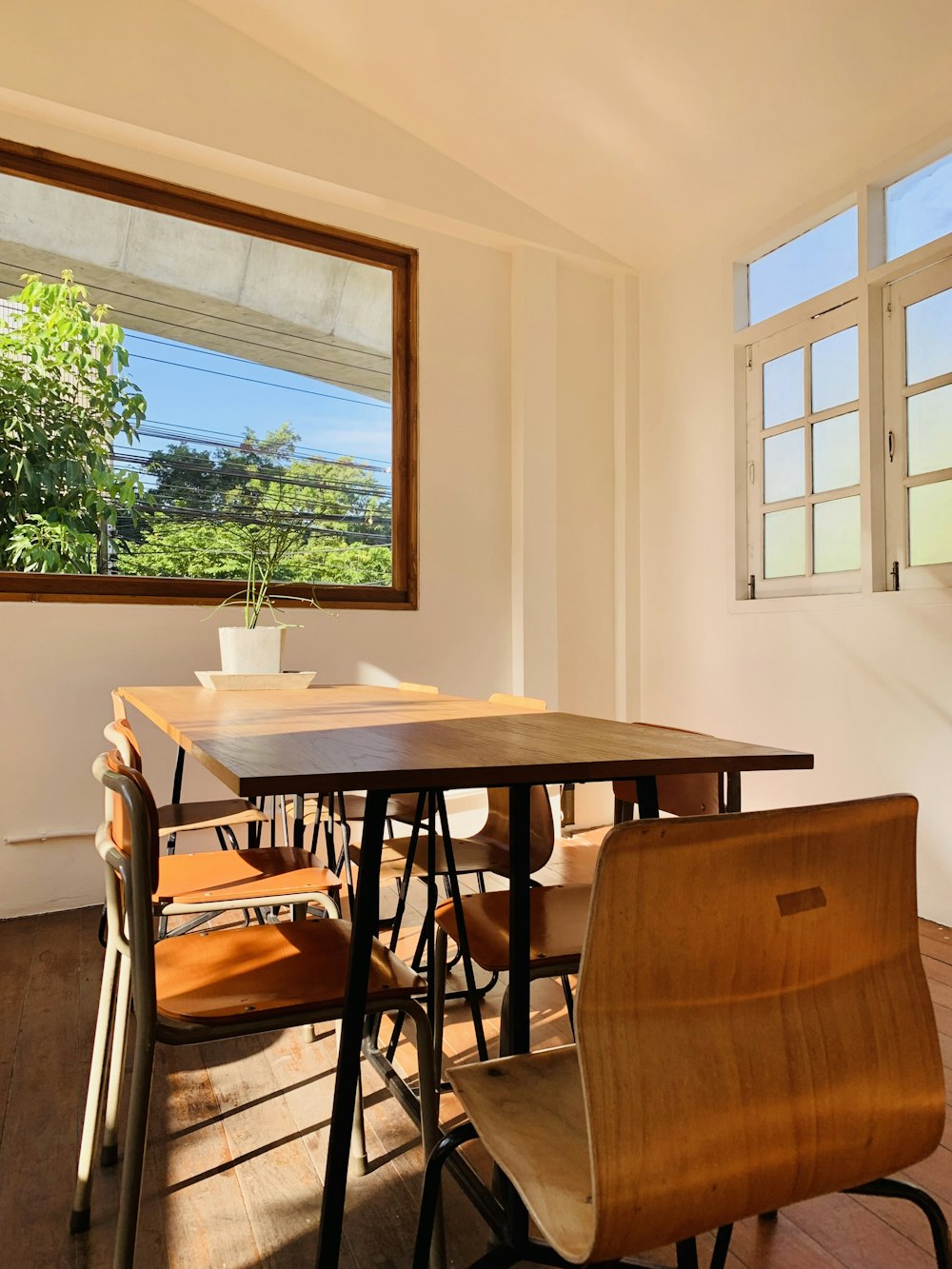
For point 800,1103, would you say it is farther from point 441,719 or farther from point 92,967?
point 92,967

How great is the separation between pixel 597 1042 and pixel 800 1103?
0.22 meters

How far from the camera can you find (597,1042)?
0.72 m

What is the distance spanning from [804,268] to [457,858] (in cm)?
313

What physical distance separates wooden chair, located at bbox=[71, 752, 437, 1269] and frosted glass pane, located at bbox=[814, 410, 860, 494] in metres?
3.09

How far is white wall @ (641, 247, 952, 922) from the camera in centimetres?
330

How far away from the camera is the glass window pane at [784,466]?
3939 millimetres

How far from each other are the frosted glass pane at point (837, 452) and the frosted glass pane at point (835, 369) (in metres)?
0.08

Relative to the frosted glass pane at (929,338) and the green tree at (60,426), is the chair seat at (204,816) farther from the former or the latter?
the frosted glass pane at (929,338)

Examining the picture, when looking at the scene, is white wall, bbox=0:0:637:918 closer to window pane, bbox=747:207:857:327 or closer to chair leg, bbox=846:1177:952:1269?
window pane, bbox=747:207:857:327

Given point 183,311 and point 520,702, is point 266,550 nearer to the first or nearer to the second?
point 183,311

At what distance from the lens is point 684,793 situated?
234 centimetres

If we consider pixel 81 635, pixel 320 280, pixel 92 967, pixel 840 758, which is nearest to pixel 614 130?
pixel 320 280

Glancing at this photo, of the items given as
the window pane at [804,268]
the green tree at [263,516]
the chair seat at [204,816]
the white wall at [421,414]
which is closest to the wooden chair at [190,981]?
the chair seat at [204,816]

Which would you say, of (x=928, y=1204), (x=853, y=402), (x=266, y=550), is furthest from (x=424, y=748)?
(x=853, y=402)
